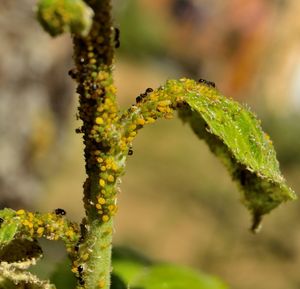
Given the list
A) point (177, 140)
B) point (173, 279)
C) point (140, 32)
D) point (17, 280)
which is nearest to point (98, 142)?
point (17, 280)

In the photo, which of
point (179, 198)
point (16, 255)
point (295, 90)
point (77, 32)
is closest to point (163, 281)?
point (16, 255)

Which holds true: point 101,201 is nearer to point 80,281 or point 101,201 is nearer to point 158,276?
point 80,281

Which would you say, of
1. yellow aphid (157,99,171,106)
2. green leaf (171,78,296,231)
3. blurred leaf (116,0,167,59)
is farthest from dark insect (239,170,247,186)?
→ blurred leaf (116,0,167,59)

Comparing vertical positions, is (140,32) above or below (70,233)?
above

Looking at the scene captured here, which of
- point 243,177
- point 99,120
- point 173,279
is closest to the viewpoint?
point 99,120

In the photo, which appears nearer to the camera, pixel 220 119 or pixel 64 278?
pixel 220 119

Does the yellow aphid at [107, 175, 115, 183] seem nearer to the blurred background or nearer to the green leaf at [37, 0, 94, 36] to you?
the green leaf at [37, 0, 94, 36]

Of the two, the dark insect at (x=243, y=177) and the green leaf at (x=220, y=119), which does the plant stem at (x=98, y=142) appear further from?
the dark insect at (x=243, y=177)
